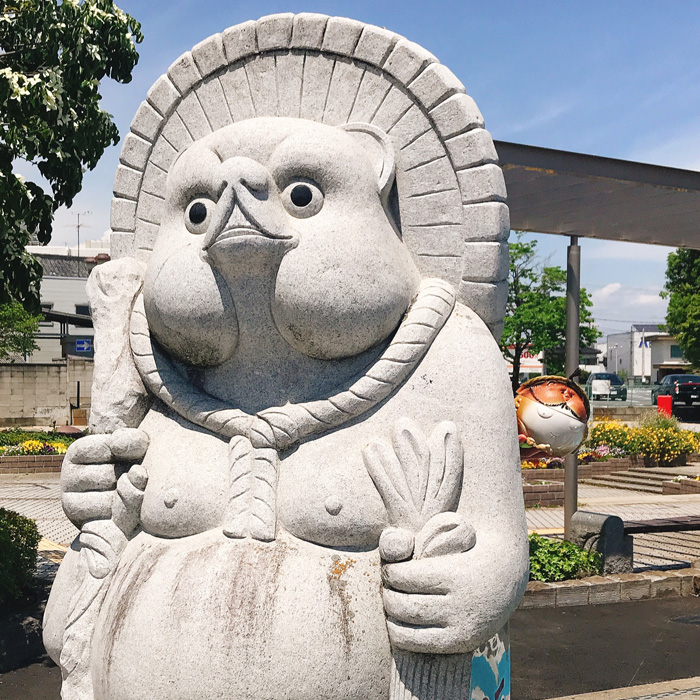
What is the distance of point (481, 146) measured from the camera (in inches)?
112

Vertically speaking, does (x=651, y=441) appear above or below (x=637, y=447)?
above

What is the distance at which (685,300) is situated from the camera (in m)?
28.7

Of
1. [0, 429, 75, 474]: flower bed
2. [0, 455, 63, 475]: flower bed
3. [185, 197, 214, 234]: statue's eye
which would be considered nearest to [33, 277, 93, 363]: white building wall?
[0, 429, 75, 474]: flower bed

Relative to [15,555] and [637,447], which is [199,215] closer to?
[15,555]

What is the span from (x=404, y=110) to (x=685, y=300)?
28.4 m

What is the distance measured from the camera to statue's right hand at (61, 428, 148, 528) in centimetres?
283

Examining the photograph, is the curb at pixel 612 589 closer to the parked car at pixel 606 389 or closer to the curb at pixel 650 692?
the curb at pixel 650 692

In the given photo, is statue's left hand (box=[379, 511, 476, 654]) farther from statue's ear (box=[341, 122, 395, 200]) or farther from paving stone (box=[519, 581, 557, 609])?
paving stone (box=[519, 581, 557, 609])

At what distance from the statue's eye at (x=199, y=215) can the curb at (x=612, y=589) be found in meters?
4.94

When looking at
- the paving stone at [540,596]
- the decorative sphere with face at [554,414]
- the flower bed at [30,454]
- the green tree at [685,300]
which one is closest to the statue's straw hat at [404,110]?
the decorative sphere with face at [554,414]

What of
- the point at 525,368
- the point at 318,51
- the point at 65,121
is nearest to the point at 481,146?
the point at 318,51

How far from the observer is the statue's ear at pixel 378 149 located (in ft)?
9.24

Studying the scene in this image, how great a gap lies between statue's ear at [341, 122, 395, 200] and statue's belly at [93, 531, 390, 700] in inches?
49.2

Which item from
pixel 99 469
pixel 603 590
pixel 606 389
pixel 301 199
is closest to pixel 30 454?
pixel 603 590
